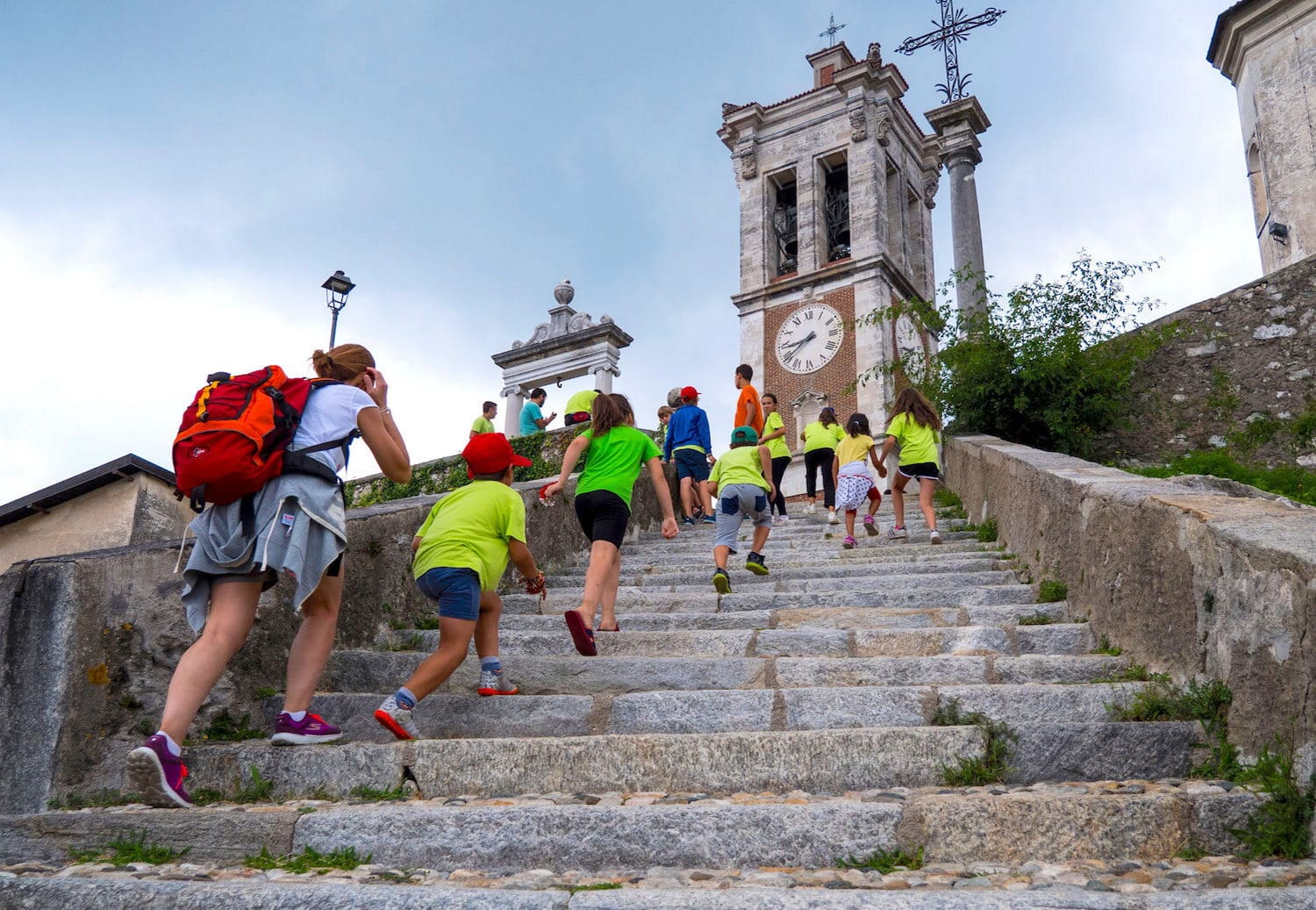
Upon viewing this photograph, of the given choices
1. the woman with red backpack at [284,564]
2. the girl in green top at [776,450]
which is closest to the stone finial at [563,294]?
the girl in green top at [776,450]

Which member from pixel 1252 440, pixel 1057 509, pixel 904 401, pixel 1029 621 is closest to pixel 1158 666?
pixel 1029 621

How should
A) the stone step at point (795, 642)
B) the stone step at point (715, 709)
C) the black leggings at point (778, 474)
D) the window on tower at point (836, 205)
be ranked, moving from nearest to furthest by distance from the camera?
the stone step at point (715, 709) < the stone step at point (795, 642) < the black leggings at point (778, 474) < the window on tower at point (836, 205)

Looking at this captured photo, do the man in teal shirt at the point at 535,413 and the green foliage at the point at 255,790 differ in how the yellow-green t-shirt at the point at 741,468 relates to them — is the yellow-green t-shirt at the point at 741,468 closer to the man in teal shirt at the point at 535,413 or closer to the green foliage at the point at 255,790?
the green foliage at the point at 255,790

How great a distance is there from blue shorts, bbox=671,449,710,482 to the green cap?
254 centimetres

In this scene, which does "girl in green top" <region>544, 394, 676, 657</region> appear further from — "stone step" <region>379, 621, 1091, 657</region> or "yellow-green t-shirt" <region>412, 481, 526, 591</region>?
"yellow-green t-shirt" <region>412, 481, 526, 591</region>

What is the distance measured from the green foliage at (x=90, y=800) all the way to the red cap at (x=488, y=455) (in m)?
1.88

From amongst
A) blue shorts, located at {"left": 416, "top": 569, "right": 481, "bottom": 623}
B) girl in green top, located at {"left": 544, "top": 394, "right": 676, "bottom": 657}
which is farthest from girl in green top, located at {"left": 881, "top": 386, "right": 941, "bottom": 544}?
blue shorts, located at {"left": 416, "top": 569, "right": 481, "bottom": 623}

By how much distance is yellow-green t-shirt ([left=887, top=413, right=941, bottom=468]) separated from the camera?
28.1 ft

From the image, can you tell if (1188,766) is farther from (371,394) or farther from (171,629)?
(171,629)

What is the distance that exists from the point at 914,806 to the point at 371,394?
8.55ft

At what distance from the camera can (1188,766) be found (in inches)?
125

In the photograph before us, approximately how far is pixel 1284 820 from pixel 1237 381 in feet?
26.7

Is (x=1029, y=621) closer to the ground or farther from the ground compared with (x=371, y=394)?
closer to the ground

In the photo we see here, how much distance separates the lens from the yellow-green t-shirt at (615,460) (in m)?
5.81
